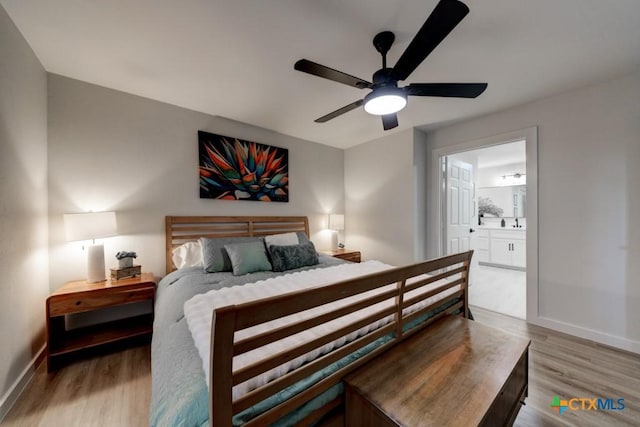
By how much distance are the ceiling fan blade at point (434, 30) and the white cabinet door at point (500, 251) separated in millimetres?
5362

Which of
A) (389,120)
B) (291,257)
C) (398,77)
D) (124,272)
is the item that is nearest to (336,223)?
(291,257)

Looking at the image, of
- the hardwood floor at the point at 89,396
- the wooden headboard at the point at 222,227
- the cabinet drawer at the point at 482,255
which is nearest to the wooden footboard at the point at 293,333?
the hardwood floor at the point at 89,396

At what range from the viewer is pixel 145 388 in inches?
67.6

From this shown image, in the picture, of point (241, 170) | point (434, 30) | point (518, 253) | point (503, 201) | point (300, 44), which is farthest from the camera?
point (503, 201)

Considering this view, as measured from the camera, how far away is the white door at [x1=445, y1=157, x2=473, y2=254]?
3.66 metres

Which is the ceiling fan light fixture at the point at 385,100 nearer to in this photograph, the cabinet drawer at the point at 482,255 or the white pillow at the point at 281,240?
the white pillow at the point at 281,240

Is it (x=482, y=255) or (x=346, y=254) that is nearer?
(x=346, y=254)

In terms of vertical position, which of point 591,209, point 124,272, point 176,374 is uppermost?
point 591,209

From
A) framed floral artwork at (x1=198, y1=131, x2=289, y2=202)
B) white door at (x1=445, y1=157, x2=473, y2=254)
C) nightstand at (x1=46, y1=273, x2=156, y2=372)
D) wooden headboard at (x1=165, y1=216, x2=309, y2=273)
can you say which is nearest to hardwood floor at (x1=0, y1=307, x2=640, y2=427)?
nightstand at (x1=46, y1=273, x2=156, y2=372)

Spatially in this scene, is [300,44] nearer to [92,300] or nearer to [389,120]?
[389,120]

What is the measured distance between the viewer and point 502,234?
530 centimetres

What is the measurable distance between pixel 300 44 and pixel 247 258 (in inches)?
76.9

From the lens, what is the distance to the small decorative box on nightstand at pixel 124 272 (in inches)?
88.3

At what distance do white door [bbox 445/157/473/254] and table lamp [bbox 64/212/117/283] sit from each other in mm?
4125
